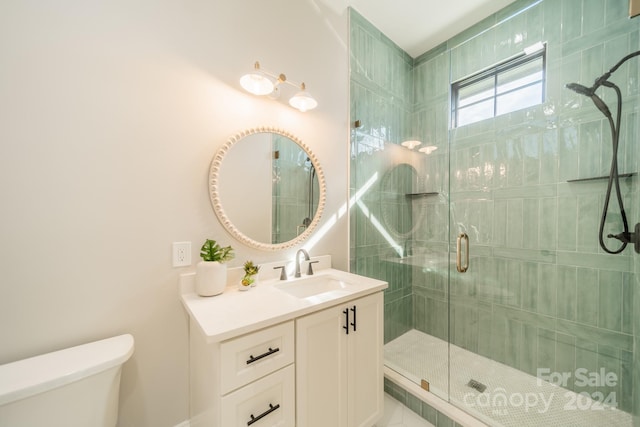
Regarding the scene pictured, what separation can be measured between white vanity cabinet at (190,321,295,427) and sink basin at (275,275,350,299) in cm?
45

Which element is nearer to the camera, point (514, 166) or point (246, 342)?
point (246, 342)

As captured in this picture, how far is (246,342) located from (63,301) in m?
0.77

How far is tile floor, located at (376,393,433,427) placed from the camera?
4.88ft

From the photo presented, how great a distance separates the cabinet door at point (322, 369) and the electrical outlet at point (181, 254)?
658 mm

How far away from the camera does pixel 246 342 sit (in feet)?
2.86

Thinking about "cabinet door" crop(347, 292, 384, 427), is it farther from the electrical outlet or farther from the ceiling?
the ceiling

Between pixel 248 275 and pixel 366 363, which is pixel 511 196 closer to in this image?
pixel 366 363

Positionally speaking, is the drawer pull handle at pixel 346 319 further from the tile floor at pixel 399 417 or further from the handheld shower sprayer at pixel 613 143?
the handheld shower sprayer at pixel 613 143

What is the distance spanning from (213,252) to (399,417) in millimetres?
1597

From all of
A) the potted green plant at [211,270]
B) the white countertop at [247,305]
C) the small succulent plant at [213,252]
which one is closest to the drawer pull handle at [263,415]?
the white countertop at [247,305]

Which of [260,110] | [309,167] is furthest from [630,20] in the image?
[260,110]

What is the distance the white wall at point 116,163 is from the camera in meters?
0.88

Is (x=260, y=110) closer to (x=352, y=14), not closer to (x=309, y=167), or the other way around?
(x=309, y=167)

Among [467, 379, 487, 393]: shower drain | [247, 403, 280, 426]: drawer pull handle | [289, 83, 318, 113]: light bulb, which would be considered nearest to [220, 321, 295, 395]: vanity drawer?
[247, 403, 280, 426]: drawer pull handle
